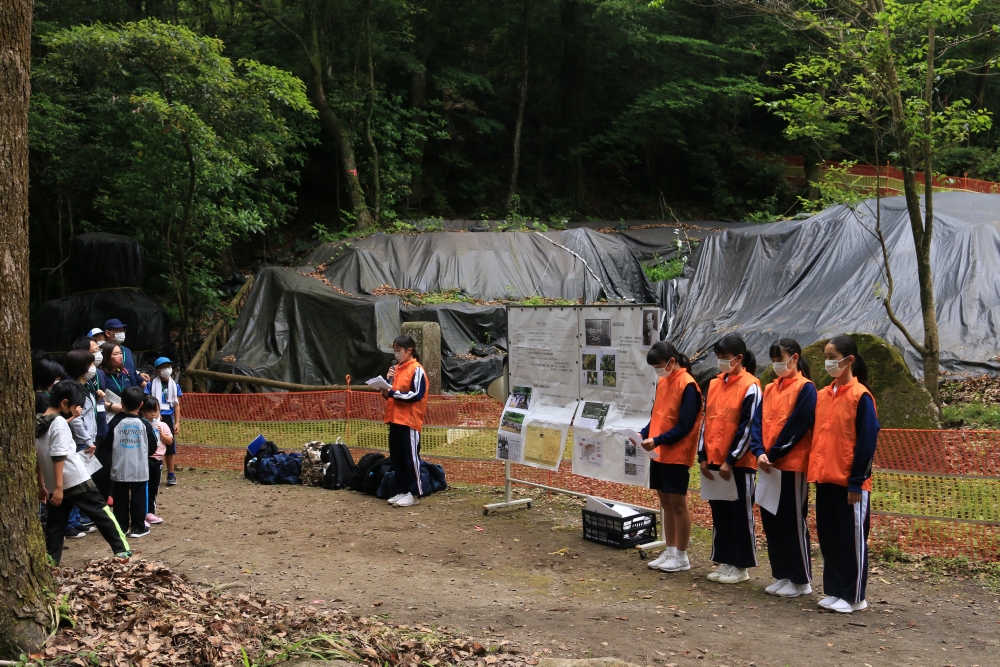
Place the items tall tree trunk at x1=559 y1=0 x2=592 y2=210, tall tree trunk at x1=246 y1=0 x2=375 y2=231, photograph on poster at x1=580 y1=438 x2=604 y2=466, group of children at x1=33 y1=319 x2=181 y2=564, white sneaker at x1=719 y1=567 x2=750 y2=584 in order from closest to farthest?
group of children at x1=33 y1=319 x2=181 y2=564, white sneaker at x1=719 y1=567 x2=750 y2=584, photograph on poster at x1=580 y1=438 x2=604 y2=466, tall tree trunk at x1=246 y1=0 x2=375 y2=231, tall tree trunk at x1=559 y1=0 x2=592 y2=210

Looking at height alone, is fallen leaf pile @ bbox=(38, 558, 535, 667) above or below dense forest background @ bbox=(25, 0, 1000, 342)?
below

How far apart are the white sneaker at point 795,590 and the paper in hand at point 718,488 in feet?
2.50

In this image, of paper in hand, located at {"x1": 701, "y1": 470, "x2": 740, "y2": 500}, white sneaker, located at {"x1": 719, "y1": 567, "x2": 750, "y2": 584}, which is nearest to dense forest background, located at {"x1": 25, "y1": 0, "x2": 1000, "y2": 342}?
paper in hand, located at {"x1": 701, "y1": 470, "x2": 740, "y2": 500}

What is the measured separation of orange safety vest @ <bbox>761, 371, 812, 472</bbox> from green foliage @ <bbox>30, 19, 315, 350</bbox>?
12.5 m

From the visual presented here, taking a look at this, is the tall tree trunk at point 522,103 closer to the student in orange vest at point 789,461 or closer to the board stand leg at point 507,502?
the board stand leg at point 507,502

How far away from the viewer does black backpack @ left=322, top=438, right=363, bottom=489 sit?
10.6 metres

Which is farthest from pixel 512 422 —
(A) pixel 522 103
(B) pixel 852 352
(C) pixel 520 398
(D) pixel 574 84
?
(D) pixel 574 84

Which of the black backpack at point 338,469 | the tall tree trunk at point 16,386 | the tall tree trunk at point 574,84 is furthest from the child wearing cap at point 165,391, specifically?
the tall tree trunk at point 574,84

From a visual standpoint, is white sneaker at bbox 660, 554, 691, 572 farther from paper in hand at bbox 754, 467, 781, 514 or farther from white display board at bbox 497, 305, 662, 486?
paper in hand at bbox 754, 467, 781, 514

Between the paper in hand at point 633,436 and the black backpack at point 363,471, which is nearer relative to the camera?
the paper in hand at point 633,436

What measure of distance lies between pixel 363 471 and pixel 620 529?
3.85 m

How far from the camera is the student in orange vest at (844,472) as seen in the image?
5809mm

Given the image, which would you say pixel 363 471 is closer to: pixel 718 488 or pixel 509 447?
pixel 509 447

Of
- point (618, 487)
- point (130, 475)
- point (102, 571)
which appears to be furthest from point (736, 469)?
point (130, 475)
